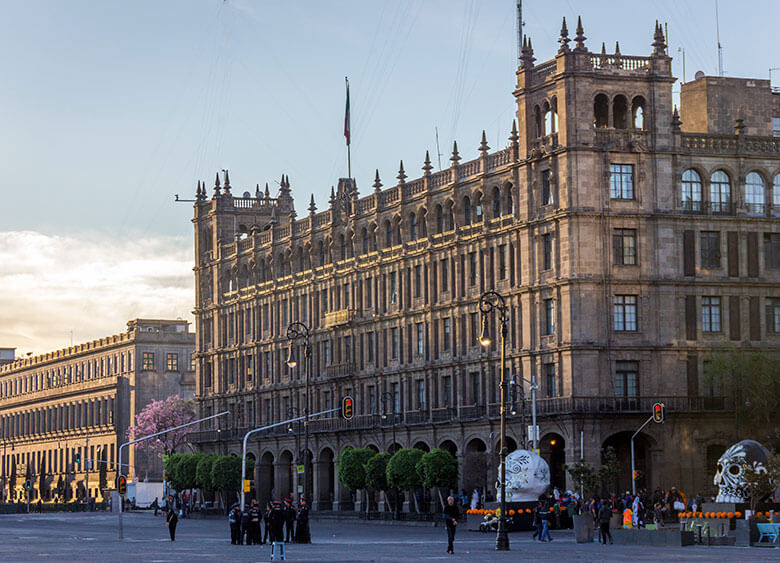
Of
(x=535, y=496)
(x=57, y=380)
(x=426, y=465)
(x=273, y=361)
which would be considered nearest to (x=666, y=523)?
(x=535, y=496)

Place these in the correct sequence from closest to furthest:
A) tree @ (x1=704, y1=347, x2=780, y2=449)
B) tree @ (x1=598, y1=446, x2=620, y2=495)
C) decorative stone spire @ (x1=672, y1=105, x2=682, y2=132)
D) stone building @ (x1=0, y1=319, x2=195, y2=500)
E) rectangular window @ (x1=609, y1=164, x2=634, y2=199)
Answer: tree @ (x1=598, y1=446, x2=620, y2=495) < tree @ (x1=704, y1=347, x2=780, y2=449) < rectangular window @ (x1=609, y1=164, x2=634, y2=199) < decorative stone spire @ (x1=672, y1=105, x2=682, y2=132) < stone building @ (x1=0, y1=319, x2=195, y2=500)

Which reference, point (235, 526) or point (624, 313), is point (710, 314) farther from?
point (235, 526)

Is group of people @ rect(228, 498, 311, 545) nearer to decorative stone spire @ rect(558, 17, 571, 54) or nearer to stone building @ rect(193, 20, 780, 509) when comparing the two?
stone building @ rect(193, 20, 780, 509)

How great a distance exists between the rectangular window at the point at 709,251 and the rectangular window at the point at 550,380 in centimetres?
1016

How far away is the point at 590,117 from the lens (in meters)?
86.8

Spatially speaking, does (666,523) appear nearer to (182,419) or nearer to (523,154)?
(523,154)

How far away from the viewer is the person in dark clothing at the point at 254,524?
61781mm

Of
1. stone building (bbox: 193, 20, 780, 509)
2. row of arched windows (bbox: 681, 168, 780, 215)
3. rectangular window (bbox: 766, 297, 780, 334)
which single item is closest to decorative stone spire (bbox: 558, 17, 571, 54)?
stone building (bbox: 193, 20, 780, 509)

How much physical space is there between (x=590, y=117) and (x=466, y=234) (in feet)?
41.8

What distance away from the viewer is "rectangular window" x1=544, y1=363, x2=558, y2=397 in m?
87.5

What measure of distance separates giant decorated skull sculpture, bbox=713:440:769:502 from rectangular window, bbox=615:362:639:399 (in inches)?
1022

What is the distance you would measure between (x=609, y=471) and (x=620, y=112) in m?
21.8

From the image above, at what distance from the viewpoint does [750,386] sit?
84500 millimetres

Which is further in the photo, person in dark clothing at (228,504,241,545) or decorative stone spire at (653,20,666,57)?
decorative stone spire at (653,20,666,57)
